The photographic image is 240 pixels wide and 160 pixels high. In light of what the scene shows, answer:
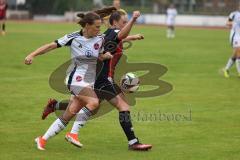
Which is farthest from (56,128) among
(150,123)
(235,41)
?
(235,41)

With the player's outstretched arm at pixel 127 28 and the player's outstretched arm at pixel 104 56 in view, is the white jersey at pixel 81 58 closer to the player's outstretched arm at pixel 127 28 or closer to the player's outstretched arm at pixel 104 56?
the player's outstretched arm at pixel 104 56

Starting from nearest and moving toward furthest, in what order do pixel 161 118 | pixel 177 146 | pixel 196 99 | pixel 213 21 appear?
pixel 177 146 < pixel 161 118 < pixel 196 99 < pixel 213 21

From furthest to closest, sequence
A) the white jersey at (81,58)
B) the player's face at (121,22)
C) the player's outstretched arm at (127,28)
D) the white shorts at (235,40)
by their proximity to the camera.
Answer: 1. the white shorts at (235,40)
2. the player's face at (121,22)
3. the white jersey at (81,58)
4. the player's outstretched arm at (127,28)

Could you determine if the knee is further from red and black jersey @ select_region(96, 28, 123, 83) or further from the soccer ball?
the soccer ball

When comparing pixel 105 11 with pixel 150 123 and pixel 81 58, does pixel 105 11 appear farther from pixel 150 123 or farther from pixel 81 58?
pixel 150 123

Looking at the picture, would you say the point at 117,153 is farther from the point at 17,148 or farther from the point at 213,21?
the point at 213,21

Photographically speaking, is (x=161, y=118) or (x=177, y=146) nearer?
(x=177, y=146)

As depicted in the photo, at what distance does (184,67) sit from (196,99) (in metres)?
8.33

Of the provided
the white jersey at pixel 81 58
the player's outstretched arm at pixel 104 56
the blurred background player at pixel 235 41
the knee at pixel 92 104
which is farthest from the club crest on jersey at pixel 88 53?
the blurred background player at pixel 235 41

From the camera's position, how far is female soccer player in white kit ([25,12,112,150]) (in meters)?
9.52

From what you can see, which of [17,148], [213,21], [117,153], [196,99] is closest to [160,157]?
[117,153]

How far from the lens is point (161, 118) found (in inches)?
514

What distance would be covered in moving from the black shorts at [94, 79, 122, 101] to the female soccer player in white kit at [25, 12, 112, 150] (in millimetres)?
102

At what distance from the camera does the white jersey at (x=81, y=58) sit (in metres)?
9.58
